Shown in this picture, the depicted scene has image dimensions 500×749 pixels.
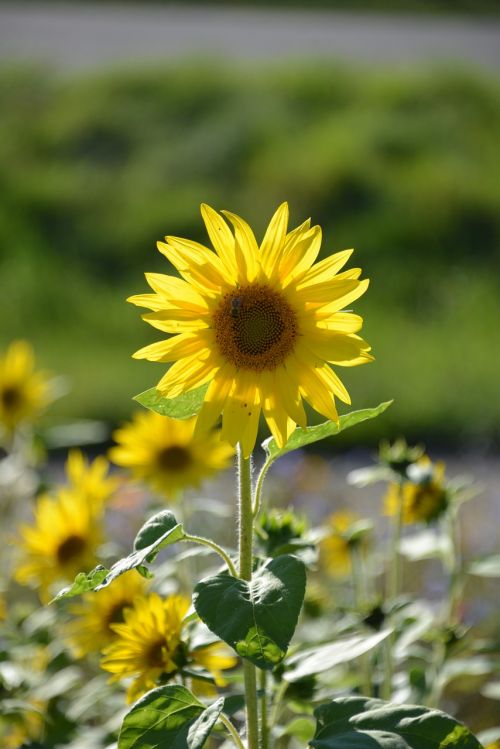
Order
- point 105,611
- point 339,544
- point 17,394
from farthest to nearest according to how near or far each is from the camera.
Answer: point 17,394 < point 339,544 < point 105,611

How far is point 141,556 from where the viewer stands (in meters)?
1.28

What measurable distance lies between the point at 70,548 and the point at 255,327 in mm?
894

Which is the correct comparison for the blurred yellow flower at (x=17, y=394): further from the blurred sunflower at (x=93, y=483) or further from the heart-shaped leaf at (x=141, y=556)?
the heart-shaped leaf at (x=141, y=556)

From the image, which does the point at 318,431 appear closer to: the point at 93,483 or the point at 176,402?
the point at 176,402

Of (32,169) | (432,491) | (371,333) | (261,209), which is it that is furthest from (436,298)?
(432,491)

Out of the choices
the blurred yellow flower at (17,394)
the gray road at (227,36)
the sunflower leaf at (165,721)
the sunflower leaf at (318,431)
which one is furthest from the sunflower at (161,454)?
the gray road at (227,36)

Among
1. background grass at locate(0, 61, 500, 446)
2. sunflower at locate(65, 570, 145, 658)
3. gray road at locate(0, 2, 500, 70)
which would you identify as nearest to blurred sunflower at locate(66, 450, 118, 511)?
sunflower at locate(65, 570, 145, 658)

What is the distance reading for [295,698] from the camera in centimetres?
173

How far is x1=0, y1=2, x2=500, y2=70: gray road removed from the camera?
10.6 metres

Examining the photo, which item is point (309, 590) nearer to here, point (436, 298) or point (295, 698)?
point (295, 698)

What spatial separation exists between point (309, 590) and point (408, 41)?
9.65 metres

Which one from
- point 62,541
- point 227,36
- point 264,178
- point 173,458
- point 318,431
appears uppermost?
point 227,36

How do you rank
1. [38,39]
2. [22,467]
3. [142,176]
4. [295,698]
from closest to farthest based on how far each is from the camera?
1. [295,698]
2. [22,467]
3. [142,176]
4. [38,39]

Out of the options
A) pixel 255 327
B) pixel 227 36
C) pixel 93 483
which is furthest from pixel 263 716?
pixel 227 36
